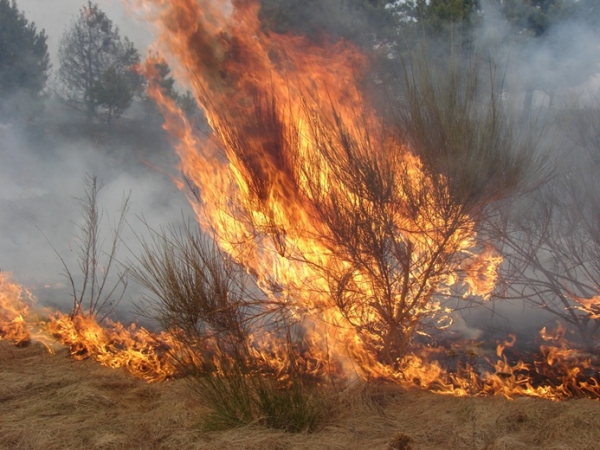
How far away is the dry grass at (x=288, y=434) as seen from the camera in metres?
4.34

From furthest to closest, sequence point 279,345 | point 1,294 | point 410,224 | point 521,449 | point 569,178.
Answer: point 1,294 < point 569,178 < point 279,345 < point 410,224 < point 521,449

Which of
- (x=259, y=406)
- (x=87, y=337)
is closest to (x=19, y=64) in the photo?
(x=87, y=337)

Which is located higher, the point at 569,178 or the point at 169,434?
the point at 569,178

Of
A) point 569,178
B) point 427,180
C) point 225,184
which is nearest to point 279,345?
point 225,184

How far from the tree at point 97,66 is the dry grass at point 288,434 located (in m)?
14.0

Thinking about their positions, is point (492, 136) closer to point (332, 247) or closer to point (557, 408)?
point (332, 247)

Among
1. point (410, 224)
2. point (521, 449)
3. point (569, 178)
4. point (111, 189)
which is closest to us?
point (521, 449)

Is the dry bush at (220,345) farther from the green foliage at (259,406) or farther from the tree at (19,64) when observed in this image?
the tree at (19,64)

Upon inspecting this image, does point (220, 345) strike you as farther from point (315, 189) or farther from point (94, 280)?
point (94, 280)

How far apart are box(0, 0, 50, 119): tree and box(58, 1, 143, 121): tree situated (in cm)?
103

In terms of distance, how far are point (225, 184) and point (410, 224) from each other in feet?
6.32

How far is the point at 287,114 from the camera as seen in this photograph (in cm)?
541

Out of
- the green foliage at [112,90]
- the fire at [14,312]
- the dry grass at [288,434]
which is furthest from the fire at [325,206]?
the green foliage at [112,90]

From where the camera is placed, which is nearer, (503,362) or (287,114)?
(287,114)
